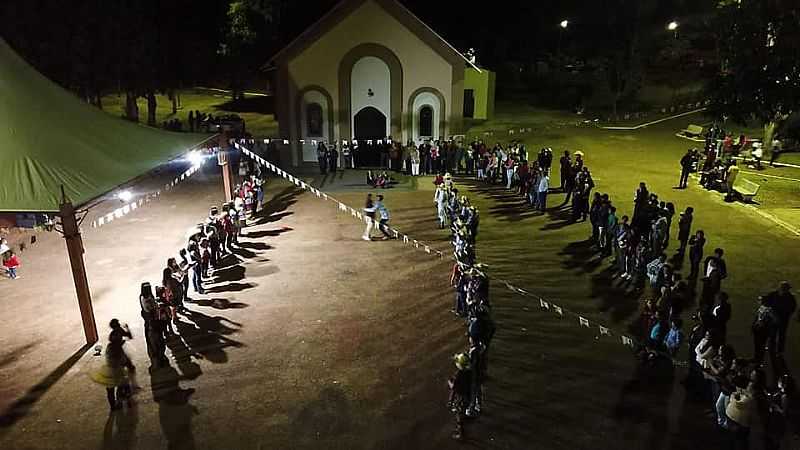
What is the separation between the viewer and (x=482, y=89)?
4341cm

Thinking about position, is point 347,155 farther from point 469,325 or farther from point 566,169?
A: point 469,325

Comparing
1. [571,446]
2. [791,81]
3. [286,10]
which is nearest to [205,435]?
[571,446]

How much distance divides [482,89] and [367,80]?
1643cm

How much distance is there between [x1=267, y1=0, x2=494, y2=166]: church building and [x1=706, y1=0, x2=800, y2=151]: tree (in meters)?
11.1

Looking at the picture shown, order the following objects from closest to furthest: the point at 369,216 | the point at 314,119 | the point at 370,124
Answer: the point at 369,216 < the point at 314,119 < the point at 370,124

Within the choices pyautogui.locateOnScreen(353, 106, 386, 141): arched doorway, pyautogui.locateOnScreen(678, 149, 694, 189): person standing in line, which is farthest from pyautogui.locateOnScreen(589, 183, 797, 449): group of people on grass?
pyautogui.locateOnScreen(353, 106, 386, 141): arched doorway

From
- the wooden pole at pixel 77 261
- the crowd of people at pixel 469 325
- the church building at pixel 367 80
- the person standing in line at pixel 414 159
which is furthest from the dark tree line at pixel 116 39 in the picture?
the crowd of people at pixel 469 325

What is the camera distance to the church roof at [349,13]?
90.1 feet

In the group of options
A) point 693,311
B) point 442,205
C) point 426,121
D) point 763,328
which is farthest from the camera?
point 426,121

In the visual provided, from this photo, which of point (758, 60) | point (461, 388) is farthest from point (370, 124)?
point (461, 388)

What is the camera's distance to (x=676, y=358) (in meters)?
11.2

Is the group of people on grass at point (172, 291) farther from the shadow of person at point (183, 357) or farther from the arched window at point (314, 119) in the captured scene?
the arched window at point (314, 119)

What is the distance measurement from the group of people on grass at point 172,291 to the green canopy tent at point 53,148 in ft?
7.22

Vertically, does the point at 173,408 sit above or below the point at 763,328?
below
